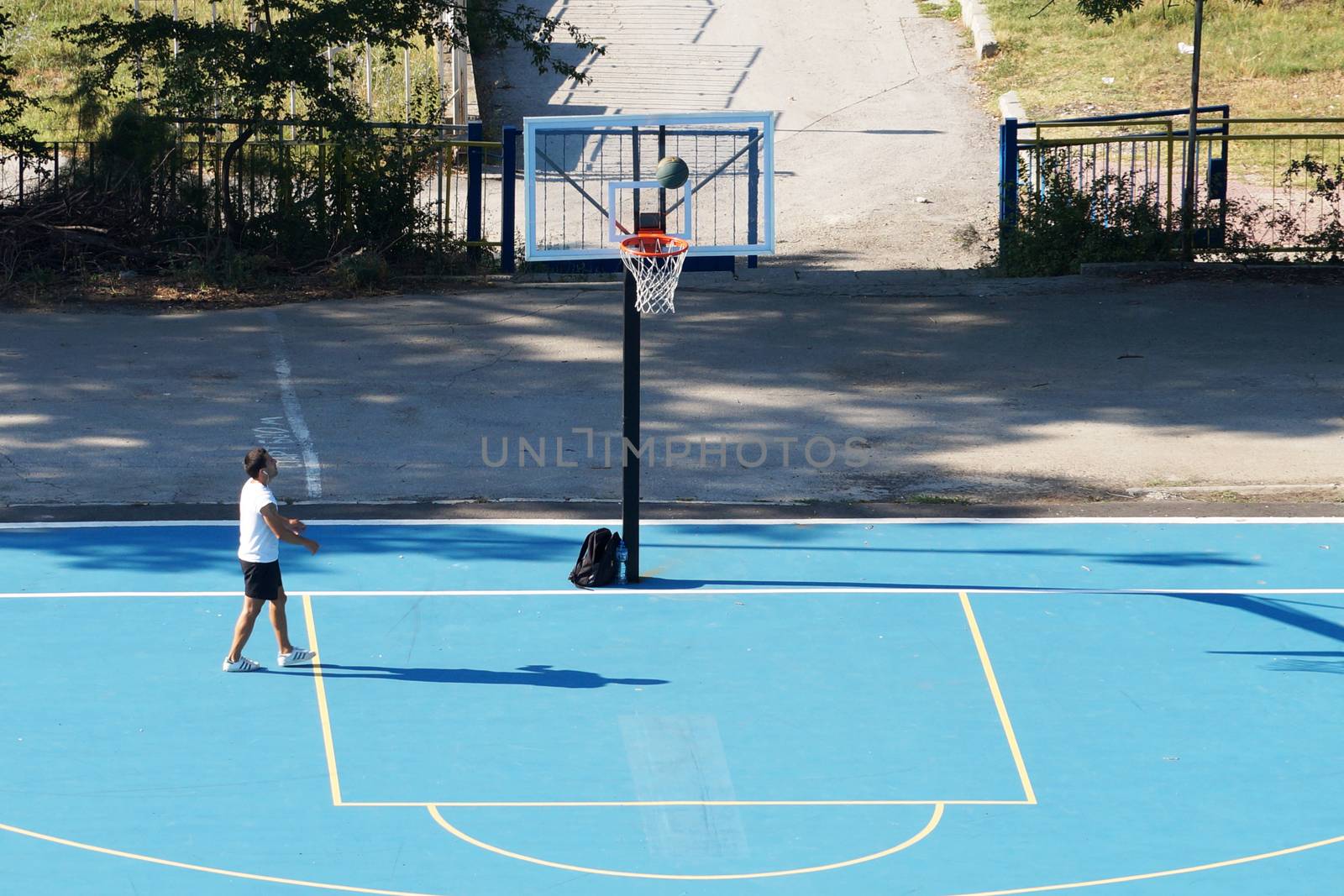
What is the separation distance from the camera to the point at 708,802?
8.47m

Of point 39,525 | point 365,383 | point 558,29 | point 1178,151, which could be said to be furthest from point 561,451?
point 558,29

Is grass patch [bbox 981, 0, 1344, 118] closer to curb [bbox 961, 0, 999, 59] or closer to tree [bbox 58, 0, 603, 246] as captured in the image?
curb [bbox 961, 0, 999, 59]

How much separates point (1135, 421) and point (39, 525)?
10.00 m

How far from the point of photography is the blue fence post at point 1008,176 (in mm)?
20797

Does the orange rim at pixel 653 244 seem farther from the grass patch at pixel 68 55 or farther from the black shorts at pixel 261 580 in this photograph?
the grass patch at pixel 68 55

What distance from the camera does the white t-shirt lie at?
9.85 metres

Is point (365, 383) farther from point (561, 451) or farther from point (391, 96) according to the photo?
point (391, 96)

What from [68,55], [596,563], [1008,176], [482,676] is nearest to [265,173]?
[1008,176]

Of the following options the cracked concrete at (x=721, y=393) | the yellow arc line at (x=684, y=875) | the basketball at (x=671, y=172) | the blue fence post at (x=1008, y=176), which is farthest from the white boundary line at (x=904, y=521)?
the blue fence post at (x=1008, y=176)

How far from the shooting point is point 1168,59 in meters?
34.7

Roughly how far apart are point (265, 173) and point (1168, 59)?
71.6ft

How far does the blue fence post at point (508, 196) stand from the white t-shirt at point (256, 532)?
1103cm

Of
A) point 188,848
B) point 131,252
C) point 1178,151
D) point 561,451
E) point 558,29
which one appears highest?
point 558,29

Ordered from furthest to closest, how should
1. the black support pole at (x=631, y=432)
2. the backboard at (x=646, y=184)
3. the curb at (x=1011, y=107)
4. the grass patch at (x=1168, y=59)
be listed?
1. the grass patch at (x=1168, y=59)
2. the curb at (x=1011, y=107)
3. the backboard at (x=646, y=184)
4. the black support pole at (x=631, y=432)
